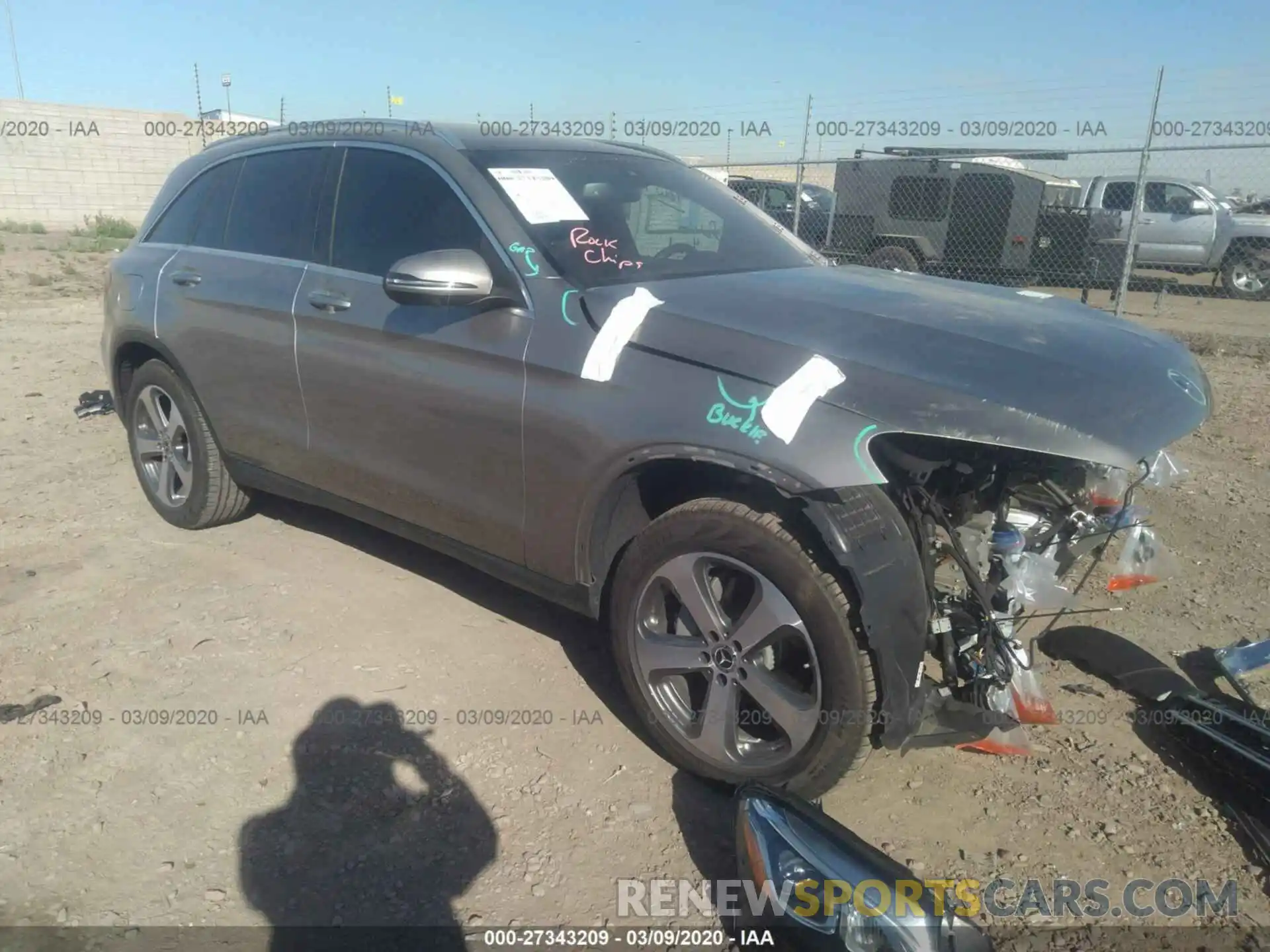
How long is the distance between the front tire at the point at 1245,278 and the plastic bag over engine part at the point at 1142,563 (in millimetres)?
12573

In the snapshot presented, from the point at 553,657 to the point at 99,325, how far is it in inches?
364

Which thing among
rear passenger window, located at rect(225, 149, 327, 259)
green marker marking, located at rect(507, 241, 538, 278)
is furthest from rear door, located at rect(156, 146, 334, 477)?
green marker marking, located at rect(507, 241, 538, 278)

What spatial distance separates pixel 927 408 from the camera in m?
2.29

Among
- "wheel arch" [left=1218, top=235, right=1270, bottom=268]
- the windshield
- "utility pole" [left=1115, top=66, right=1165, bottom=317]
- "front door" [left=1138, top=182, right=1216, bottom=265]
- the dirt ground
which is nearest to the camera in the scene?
the dirt ground

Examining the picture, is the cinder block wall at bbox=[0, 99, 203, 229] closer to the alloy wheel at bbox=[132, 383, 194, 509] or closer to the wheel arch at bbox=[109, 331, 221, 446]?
the wheel arch at bbox=[109, 331, 221, 446]

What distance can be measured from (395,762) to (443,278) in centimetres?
150

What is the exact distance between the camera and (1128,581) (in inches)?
156

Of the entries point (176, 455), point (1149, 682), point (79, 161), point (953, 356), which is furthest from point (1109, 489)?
point (79, 161)

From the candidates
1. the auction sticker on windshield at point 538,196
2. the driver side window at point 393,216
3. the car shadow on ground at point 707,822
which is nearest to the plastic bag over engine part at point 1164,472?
the car shadow on ground at point 707,822

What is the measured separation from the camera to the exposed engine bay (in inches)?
102

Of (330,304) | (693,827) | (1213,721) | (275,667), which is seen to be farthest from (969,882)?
(330,304)

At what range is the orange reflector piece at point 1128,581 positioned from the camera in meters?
3.96

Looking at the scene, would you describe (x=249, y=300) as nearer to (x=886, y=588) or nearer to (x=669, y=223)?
(x=669, y=223)

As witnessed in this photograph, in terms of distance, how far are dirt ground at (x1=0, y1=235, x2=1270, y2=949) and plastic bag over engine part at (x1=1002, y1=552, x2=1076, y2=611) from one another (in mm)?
491
